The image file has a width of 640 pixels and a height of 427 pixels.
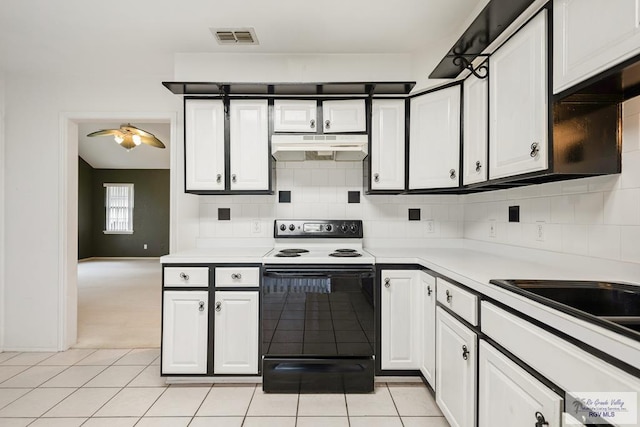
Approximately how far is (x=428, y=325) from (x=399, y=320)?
0.21 meters

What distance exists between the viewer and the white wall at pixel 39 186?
2906mm

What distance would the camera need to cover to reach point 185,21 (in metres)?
2.13

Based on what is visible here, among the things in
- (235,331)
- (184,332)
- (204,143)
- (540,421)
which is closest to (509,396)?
(540,421)

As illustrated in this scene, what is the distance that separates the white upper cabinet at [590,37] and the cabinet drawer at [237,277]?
187cm

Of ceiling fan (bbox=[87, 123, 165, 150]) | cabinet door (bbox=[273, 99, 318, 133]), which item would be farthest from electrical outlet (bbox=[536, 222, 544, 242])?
ceiling fan (bbox=[87, 123, 165, 150])

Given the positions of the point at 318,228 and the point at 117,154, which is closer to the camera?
the point at 318,228

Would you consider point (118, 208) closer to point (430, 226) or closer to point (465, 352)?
point (430, 226)

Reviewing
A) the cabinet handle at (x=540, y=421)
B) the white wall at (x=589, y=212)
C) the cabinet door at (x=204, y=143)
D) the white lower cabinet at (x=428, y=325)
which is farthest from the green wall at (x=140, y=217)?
the cabinet handle at (x=540, y=421)

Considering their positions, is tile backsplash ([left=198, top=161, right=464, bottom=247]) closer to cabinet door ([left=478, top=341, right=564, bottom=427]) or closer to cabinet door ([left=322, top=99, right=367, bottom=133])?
cabinet door ([left=322, top=99, right=367, bottom=133])

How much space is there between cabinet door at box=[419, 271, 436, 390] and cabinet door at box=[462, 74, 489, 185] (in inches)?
26.9

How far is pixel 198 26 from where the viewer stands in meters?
2.20

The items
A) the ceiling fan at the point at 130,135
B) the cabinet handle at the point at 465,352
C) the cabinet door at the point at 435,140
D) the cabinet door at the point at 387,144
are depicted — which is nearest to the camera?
the cabinet handle at the point at 465,352

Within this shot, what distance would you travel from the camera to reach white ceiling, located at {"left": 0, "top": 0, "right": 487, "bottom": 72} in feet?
6.53

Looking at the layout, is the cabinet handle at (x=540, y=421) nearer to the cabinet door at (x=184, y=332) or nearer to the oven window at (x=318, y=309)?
the oven window at (x=318, y=309)
